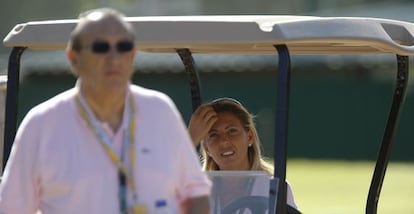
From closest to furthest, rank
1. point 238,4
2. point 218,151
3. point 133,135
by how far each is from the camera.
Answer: point 133,135, point 218,151, point 238,4

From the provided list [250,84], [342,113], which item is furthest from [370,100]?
[250,84]

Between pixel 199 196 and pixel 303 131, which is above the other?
pixel 199 196

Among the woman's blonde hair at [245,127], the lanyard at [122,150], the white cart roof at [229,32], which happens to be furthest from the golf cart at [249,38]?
the lanyard at [122,150]

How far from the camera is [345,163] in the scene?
27234 millimetres

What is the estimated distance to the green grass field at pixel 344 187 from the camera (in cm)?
1803

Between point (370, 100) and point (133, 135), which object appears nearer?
point (133, 135)

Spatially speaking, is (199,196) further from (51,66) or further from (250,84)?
(51,66)

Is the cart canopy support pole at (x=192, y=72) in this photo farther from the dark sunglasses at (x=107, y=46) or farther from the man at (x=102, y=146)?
the dark sunglasses at (x=107, y=46)

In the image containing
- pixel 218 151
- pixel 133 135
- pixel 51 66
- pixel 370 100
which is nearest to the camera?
pixel 133 135

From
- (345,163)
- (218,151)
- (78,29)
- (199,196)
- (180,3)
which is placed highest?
(78,29)

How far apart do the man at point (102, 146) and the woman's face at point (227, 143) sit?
2.12m

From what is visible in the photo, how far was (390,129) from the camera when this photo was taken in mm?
6098

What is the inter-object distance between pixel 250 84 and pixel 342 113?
78.4 inches

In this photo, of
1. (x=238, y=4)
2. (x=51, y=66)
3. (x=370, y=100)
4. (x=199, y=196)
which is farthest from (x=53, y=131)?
(x=238, y=4)
